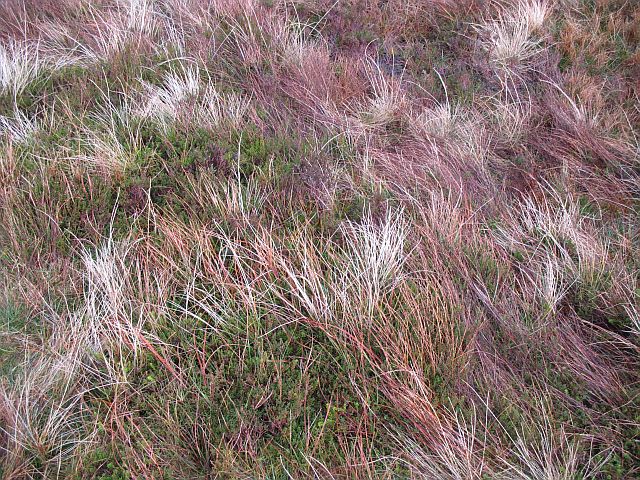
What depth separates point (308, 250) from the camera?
2.95 m

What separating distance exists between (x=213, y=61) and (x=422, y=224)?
2.29 metres

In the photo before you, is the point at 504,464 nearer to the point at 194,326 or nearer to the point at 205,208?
the point at 194,326

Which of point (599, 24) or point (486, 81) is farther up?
point (599, 24)

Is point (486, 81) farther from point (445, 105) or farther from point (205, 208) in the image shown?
point (205, 208)

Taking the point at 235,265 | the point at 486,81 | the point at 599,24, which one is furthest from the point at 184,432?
the point at 599,24

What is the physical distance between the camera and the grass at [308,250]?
231 centimetres

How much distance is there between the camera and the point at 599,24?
5.07m

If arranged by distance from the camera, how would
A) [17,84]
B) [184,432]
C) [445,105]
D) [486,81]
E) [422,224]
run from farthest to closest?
[486,81], [445,105], [17,84], [422,224], [184,432]

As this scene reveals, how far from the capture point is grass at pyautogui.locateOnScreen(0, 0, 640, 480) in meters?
2.31

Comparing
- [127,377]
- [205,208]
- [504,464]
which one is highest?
[504,464]

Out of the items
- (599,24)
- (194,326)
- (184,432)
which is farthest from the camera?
(599,24)

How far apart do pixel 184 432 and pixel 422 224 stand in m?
1.70

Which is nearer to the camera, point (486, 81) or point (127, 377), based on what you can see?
point (127, 377)

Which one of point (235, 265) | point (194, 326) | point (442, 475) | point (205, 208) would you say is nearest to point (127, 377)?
point (194, 326)
